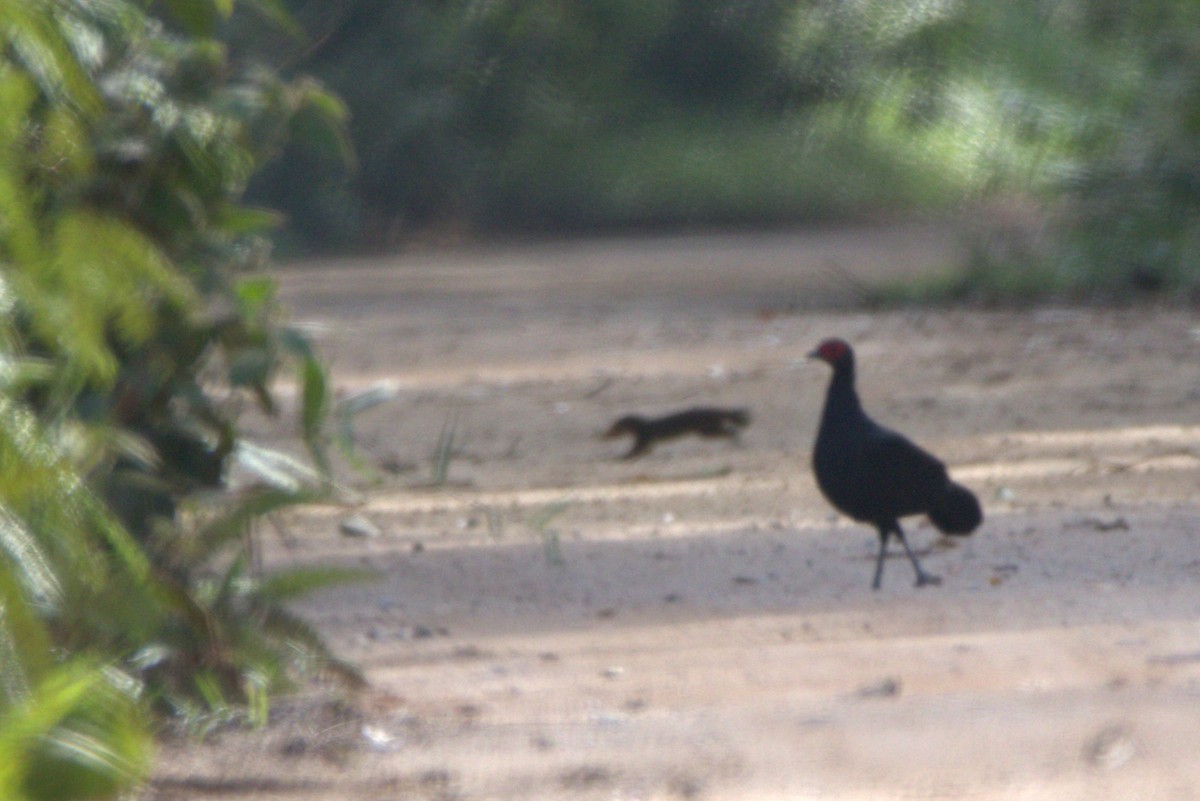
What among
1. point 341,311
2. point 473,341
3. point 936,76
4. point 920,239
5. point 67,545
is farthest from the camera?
point 920,239

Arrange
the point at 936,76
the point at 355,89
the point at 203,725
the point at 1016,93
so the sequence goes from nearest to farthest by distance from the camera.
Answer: the point at 203,725
the point at 936,76
the point at 1016,93
the point at 355,89

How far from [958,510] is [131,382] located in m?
2.55

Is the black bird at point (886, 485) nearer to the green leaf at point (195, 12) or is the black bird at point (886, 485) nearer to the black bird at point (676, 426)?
the black bird at point (676, 426)

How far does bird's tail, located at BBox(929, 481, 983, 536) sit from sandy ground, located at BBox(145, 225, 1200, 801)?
0.16 m

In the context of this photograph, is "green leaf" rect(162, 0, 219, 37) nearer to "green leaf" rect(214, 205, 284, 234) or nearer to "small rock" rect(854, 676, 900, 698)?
"green leaf" rect(214, 205, 284, 234)

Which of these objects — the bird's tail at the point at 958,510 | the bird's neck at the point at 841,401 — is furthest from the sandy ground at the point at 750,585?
the bird's neck at the point at 841,401

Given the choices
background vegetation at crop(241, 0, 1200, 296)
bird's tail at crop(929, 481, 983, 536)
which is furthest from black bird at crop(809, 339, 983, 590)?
background vegetation at crop(241, 0, 1200, 296)

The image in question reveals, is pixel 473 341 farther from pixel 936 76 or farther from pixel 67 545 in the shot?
pixel 67 545

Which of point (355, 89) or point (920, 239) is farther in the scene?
point (355, 89)

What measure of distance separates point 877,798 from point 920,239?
13.7 m

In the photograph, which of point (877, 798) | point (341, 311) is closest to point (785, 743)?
point (877, 798)

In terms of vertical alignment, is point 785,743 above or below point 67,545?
below

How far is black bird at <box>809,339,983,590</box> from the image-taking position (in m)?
5.21

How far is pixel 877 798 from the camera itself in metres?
3.00
